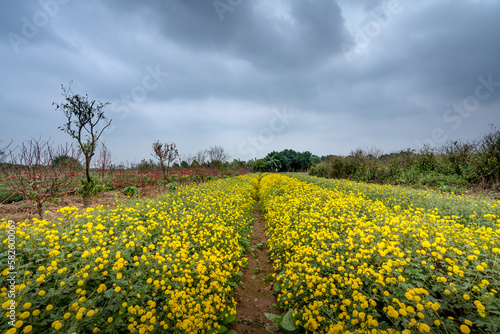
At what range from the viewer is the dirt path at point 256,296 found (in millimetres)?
2958

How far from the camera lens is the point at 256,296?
3764 mm

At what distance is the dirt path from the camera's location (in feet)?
9.70

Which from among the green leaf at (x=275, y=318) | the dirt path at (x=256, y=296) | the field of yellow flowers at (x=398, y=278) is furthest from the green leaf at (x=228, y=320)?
the field of yellow flowers at (x=398, y=278)

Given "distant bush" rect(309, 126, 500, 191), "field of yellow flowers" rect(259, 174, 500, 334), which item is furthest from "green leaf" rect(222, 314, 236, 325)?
"distant bush" rect(309, 126, 500, 191)

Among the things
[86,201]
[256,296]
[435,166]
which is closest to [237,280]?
[256,296]

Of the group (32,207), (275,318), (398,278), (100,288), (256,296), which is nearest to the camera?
(100,288)

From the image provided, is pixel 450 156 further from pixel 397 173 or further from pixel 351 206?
pixel 351 206

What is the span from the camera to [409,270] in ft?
7.22

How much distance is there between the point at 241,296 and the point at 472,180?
45.6 feet

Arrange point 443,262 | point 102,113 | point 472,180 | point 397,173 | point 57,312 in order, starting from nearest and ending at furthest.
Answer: point 57,312 → point 443,262 → point 102,113 → point 472,180 → point 397,173

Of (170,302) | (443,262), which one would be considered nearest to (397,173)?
(443,262)

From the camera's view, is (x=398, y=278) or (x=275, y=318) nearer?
(x=398, y=278)

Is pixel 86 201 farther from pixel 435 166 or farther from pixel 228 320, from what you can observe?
pixel 435 166

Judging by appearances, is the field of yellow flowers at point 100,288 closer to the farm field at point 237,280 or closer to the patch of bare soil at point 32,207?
the farm field at point 237,280
